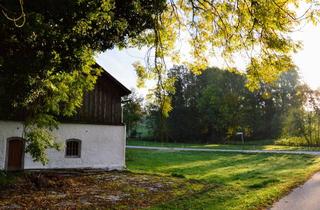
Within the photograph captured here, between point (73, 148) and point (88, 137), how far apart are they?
1110 millimetres

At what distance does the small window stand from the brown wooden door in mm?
2668

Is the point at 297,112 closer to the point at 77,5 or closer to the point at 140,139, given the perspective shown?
the point at 140,139

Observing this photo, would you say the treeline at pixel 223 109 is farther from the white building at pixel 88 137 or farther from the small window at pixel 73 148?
the small window at pixel 73 148

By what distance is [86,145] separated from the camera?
2167cm

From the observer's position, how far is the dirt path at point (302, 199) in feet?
35.4

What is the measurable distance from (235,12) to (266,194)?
6581 mm

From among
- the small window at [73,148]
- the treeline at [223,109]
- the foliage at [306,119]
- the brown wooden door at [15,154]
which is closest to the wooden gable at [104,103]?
the small window at [73,148]

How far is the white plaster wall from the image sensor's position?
18953 mm

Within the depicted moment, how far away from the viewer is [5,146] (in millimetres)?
18703

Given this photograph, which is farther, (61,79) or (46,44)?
(61,79)

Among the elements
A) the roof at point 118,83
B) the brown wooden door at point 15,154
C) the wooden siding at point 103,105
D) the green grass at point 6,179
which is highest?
the roof at point 118,83

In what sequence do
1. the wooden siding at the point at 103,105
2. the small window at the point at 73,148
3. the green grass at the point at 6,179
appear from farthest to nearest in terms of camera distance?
1. the wooden siding at the point at 103,105
2. the small window at the point at 73,148
3. the green grass at the point at 6,179

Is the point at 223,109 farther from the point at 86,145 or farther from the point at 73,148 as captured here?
the point at 73,148

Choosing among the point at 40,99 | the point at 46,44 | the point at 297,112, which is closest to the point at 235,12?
the point at 46,44
